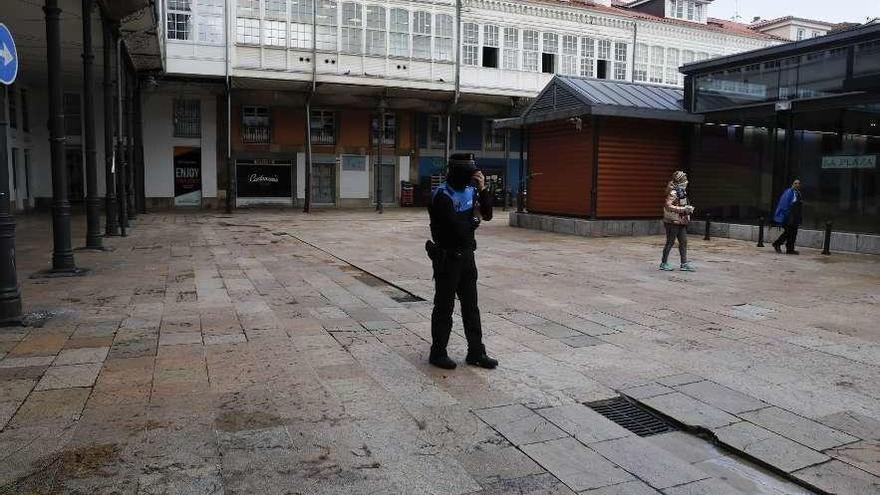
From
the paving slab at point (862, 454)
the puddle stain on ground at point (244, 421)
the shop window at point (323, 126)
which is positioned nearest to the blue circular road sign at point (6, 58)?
the puddle stain on ground at point (244, 421)

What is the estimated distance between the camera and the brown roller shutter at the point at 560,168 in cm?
1825

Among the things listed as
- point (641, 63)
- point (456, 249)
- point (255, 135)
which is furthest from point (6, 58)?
point (641, 63)

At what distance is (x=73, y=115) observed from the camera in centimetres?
2823

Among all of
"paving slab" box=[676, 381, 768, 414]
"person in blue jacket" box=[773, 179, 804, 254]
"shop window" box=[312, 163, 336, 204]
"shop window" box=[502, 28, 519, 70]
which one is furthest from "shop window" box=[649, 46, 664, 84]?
"paving slab" box=[676, 381, 768, 414]

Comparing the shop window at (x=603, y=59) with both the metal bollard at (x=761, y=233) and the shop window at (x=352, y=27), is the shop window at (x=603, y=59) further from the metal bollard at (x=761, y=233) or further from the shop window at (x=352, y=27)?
the metal bollard at (x=761, y=233)

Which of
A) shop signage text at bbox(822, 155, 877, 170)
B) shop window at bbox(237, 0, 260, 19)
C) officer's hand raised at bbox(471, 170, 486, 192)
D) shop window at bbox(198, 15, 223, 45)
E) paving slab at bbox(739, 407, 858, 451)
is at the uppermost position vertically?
shop window at bbox(237, 0, 260, 19)

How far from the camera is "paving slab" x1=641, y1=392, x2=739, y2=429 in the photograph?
4398 mm

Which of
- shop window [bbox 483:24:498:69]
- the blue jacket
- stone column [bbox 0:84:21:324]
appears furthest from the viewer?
shop window [bbox 483:24:498:69]

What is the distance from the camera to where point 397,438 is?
4.07m

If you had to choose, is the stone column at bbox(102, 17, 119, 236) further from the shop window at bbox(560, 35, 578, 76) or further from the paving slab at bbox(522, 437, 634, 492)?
the shop window at bbox(560, 35, 578, 76)

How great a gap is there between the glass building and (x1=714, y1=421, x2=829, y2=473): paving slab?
1249 cm

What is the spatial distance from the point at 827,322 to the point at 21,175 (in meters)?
27.4

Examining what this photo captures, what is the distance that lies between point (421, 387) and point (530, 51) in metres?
29.4

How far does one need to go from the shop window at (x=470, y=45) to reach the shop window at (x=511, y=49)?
57.9 inches
